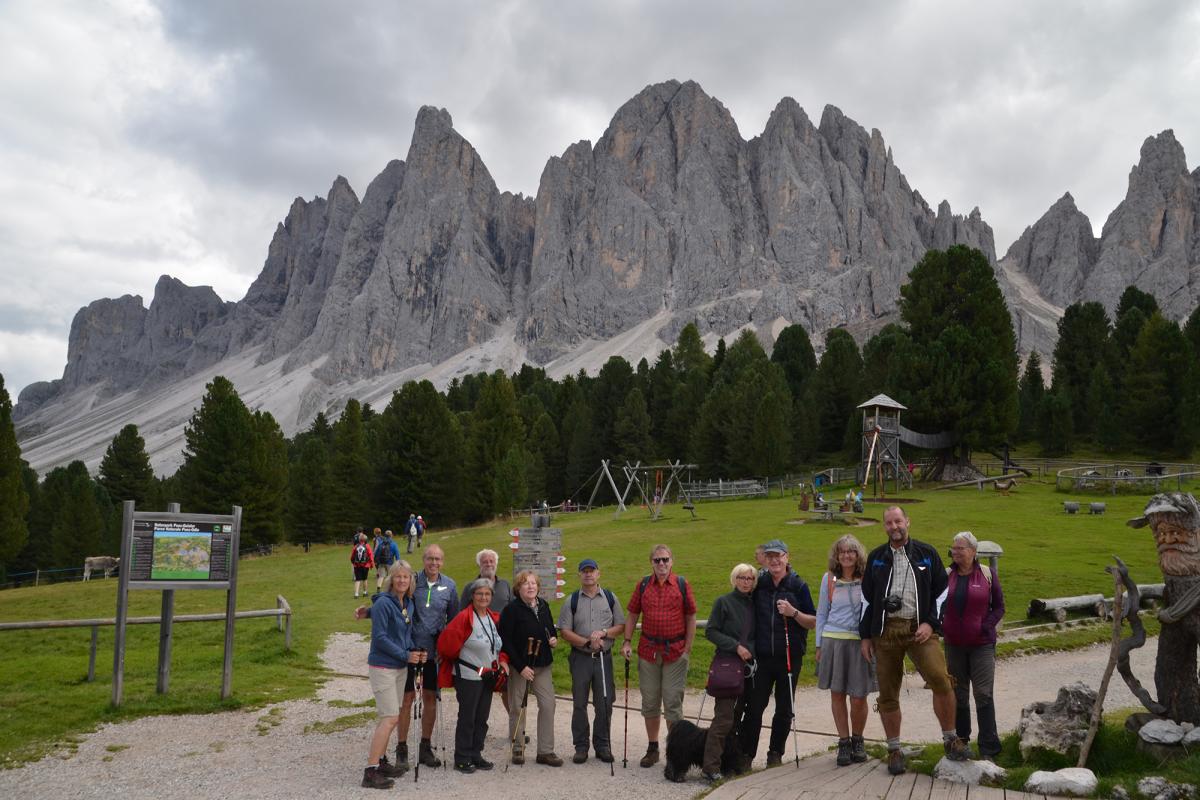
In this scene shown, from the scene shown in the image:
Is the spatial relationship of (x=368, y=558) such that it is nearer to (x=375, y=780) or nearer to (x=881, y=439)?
(x=375, y=780)

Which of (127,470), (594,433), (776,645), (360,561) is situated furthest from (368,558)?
(127,470)

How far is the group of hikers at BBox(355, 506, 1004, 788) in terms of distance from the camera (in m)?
7.19

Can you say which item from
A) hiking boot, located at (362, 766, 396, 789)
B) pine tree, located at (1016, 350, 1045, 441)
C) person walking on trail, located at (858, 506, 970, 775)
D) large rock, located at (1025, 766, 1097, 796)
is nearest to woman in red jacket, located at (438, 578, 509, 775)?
hiking boot, located at (362, 766, 396, 789)

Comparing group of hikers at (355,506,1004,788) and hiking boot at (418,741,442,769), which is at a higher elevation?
group of hikers at (355,506,1004,788)

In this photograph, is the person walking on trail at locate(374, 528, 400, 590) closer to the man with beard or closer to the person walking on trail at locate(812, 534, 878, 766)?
the person walking on trail at locate(812, 534, 878, 766)

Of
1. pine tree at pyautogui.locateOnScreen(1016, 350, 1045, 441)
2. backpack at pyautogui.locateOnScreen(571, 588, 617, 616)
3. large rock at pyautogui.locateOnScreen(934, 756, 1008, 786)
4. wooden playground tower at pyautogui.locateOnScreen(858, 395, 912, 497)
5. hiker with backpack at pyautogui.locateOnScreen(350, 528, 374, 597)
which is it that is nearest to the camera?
large rock at pyautogui.locateOnScreen(934, 756, 1008, 786)

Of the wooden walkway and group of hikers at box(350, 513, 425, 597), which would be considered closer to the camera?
the wooden walkway

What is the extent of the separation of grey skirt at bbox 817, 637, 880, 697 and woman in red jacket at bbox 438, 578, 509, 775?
130 inches

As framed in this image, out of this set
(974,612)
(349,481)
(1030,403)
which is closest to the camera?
(974,612)

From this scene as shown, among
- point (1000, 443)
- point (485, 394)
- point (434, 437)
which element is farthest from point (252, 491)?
point (1000, 443)

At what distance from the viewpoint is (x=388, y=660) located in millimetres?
7852

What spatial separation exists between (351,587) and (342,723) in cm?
1402

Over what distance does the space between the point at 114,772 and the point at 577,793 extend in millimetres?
4791

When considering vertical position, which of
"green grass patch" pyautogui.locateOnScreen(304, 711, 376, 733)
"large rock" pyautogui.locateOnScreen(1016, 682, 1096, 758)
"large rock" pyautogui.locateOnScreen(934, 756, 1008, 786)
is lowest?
"green grass patch" pyautogui.locateOnScreen(304, 711, 376, 733)
